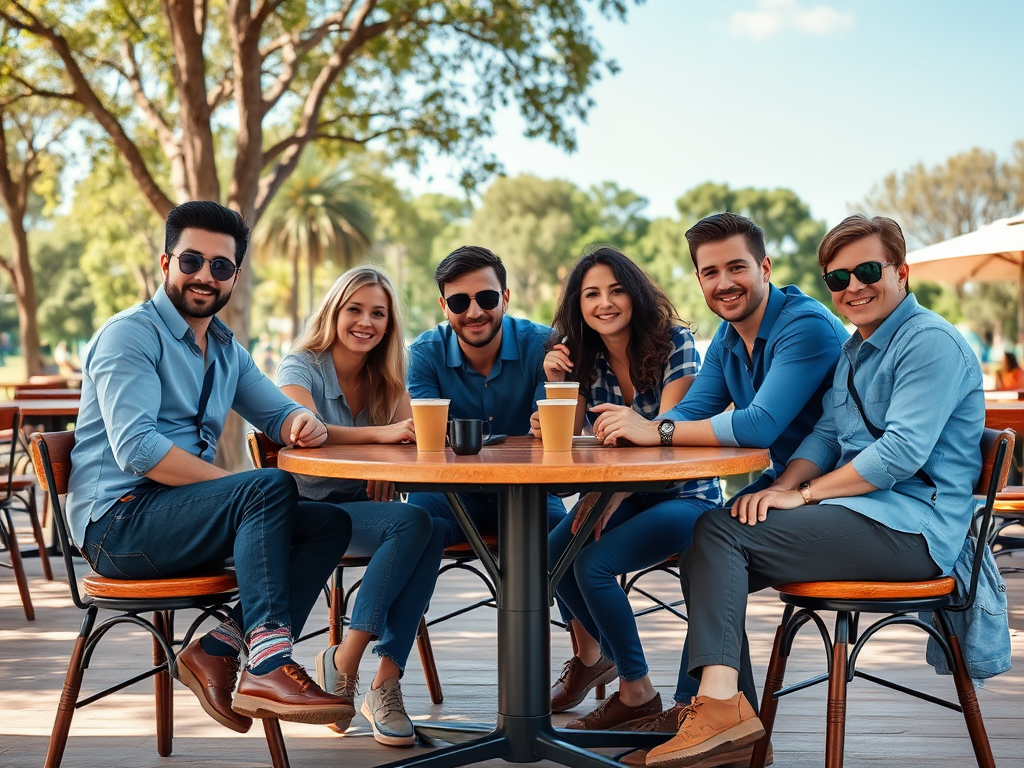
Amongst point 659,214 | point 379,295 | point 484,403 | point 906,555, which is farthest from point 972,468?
point 659,214

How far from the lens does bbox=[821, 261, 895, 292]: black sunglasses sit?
2.64m

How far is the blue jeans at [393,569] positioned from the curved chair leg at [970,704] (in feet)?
4.65

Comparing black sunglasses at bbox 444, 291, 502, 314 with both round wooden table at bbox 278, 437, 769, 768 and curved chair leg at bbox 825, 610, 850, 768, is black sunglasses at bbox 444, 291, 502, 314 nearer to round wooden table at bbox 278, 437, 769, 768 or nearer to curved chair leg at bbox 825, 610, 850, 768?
round wooden table at bbox 278, 437, 769, 768

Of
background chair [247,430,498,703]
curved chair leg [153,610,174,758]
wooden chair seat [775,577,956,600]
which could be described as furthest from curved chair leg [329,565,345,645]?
wooden chair seat [775,577,956,600]

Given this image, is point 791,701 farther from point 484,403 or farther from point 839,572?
point 484,403

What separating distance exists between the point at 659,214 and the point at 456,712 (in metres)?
66.1

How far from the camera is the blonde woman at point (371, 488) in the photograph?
2.94 metres

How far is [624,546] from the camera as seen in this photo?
116 inches

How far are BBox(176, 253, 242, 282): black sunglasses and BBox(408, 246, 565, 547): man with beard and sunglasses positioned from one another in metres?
0.78

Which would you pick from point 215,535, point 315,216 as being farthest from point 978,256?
point 315,216

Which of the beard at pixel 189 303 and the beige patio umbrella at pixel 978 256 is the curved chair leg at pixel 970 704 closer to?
the beard at pixel 189 303

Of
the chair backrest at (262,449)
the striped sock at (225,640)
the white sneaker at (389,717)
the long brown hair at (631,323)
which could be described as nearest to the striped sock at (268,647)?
the striped sock at (225,640)

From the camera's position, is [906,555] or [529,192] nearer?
[906,555]

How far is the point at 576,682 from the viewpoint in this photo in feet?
11.0
